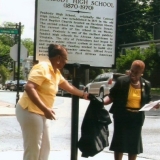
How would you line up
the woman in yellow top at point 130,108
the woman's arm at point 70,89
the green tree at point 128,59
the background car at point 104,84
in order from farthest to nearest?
the green tree at point 128,59 → the background car at point 104,84 → the woman in yellow top at point 130,108 → the woman's arm at point 70,89

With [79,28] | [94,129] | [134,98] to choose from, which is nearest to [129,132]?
[134,98]

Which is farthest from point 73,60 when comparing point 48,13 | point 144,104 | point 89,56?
point 144,104

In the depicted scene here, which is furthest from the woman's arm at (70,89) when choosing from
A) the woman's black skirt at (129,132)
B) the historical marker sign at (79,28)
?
the woman's black skirt at (129,132)

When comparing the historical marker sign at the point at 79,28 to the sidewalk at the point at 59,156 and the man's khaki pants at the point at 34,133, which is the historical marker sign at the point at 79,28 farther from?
the sidewalk at the point at 59,156

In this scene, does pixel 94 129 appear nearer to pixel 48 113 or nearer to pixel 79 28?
pixel 48 113

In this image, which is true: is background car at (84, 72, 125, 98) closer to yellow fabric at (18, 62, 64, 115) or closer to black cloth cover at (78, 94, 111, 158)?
black cloth cover at (78, 94, 111, 158)

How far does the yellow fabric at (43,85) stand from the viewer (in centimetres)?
544

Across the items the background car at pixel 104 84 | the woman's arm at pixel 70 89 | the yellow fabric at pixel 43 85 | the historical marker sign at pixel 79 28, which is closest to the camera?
the yellow fabric at pixel 43 85

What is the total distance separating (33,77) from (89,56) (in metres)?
1.43

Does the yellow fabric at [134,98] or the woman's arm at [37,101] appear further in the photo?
the yellow fabric at [134,98]

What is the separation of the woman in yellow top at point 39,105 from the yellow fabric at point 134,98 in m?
1.49

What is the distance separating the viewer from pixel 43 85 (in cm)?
550

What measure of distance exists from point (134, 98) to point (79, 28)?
1.21 metres

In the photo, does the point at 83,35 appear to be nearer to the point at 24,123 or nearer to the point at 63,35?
the point at 63,35
